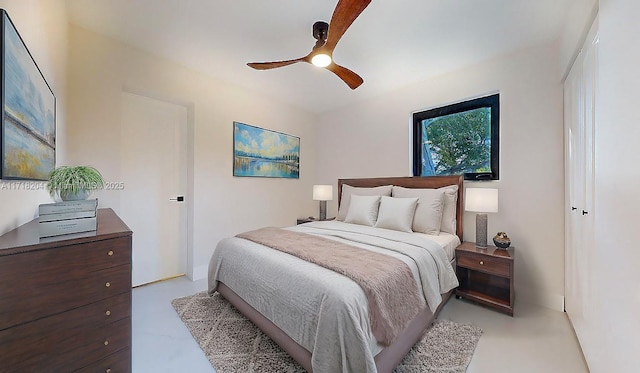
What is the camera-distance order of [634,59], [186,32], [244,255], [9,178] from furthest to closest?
[186,32] < [244,255] < [9,178] < [634,59]

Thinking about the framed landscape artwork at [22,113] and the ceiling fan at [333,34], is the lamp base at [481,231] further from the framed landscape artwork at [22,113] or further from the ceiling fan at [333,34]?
the framed landscape artwork at [22,113]

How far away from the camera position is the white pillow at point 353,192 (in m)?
3.14

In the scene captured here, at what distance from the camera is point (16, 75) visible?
1104mm

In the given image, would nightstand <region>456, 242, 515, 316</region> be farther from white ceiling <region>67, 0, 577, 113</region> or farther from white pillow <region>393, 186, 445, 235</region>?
white ceiling <region>67, 0, 577, 113</region>

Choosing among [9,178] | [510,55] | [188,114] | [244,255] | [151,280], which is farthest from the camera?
[188,114]

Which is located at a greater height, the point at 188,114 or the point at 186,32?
the point at 186,32

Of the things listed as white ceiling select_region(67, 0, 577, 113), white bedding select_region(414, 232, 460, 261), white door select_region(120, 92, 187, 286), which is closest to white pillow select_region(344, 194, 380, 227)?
white bedding select_region(414, 232, 460, 261)

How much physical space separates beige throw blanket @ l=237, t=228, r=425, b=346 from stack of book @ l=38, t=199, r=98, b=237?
1149 millimetres

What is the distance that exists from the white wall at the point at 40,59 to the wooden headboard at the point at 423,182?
3231mm

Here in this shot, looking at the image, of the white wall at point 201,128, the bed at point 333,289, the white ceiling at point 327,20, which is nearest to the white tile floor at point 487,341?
the bed at point 333,289

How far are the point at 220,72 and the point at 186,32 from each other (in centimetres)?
74

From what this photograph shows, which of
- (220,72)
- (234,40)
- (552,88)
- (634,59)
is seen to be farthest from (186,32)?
(552,88)

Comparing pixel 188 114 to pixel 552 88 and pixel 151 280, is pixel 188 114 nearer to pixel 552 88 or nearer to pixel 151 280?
pixel 151 280

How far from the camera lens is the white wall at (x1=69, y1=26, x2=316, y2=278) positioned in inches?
88.9
